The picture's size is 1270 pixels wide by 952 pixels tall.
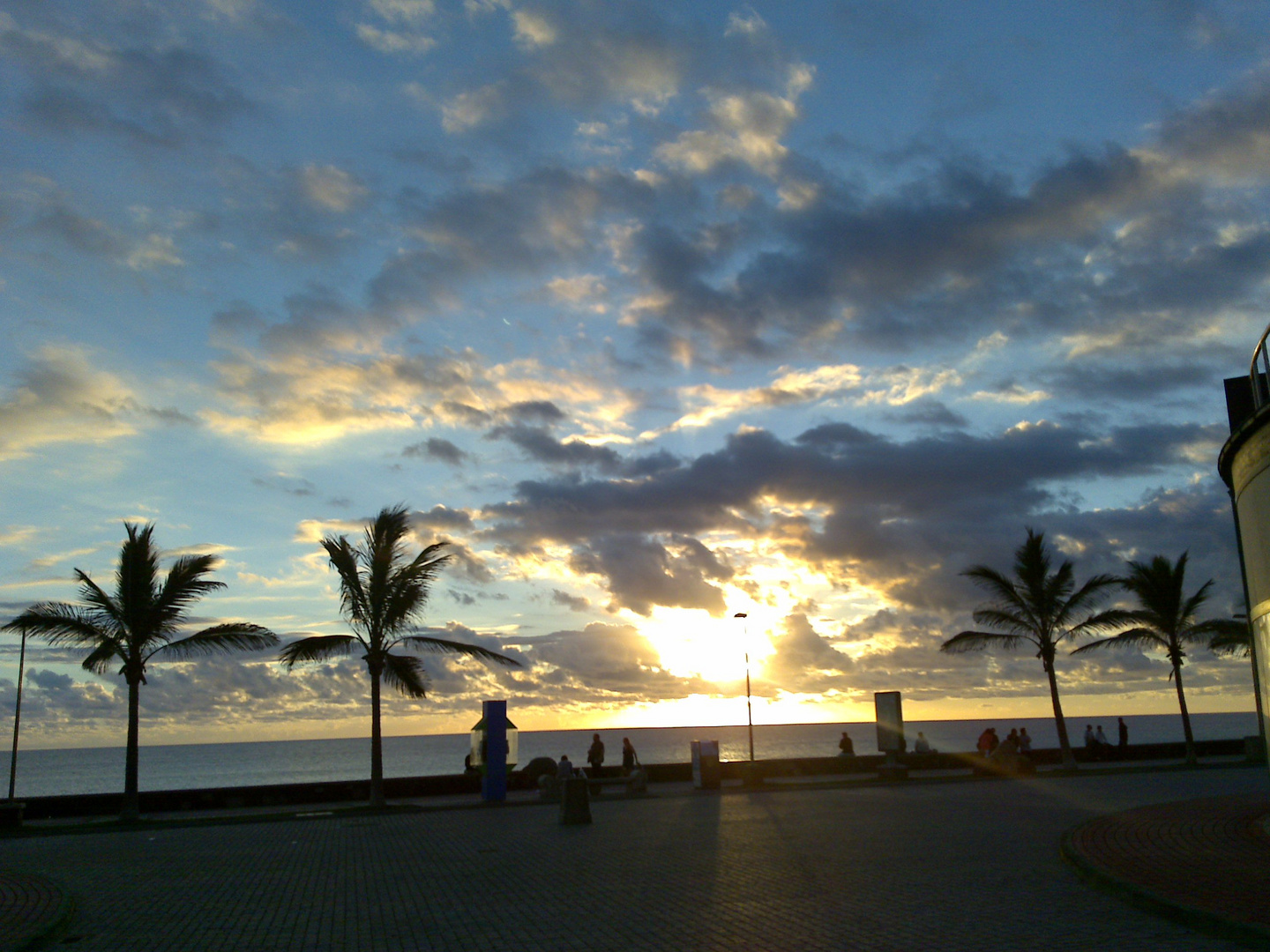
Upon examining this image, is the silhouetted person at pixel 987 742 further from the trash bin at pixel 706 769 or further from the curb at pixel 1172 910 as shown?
the curb at pixel 1172 910

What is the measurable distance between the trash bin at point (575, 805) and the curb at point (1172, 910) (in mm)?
9571

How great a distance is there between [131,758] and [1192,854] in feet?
71.5

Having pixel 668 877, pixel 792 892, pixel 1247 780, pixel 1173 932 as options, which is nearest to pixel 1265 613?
pixel 1173 932

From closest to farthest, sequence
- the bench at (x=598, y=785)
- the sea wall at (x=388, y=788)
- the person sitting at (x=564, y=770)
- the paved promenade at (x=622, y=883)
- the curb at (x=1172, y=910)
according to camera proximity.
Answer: the curb at (x=1172, y=910) → the paved promenade at (x=622, y=883) → the bench at (x=598, y=785) → the sea wall at (x=388, y=788) → the person sitting at (x=564, y=770)

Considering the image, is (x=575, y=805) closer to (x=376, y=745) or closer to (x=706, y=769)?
(x=376, y=745)

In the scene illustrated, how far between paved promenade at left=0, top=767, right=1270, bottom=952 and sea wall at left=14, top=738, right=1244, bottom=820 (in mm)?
6788

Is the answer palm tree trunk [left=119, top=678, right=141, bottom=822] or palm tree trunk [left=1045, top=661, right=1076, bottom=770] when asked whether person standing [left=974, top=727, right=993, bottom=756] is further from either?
palm tree trunk [left=119, top=678, right=141, bottom=822]

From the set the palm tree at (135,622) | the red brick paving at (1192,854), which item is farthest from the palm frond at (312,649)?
the red brick paving at (1192,854)

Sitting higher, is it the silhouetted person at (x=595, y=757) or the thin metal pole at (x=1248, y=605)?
the thin metal pole at (x=1248, y=605)

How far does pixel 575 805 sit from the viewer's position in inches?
736

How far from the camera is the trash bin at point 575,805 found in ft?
61.1

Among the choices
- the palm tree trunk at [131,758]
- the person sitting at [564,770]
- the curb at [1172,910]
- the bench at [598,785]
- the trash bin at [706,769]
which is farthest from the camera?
the trash bin at [706,769]

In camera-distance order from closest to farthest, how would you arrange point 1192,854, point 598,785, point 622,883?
point 1192,854 < point 622,883 < point 598,785

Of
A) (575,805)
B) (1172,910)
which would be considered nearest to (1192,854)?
(1172,910)
